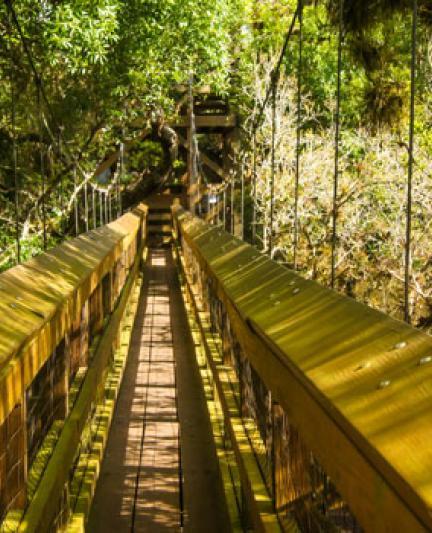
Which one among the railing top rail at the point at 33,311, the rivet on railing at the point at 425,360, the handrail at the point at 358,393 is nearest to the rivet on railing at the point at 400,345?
the handrail at the point at 358,393

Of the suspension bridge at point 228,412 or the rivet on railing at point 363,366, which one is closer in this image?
the suspension bridge at point 228,412

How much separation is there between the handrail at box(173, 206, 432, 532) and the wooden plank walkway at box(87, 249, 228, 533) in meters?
1.52

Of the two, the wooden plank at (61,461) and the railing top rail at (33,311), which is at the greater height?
the railing top rail at (33,311)

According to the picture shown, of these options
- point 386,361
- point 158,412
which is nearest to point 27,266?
point 386,361

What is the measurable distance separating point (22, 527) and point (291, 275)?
36.7 inches

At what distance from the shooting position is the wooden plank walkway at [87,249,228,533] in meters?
3.44

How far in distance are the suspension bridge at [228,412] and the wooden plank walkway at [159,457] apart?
1 cm

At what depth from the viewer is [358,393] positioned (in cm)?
113

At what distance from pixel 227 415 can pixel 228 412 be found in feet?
0.10

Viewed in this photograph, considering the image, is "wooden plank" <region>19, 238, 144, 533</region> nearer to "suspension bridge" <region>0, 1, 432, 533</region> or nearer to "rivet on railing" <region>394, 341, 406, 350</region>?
"suspension bridge" <region>0, 1, 432, 533</region>

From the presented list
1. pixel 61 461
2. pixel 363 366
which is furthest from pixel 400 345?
pixel 61 461

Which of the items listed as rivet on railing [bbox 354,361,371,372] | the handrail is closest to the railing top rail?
the handrail

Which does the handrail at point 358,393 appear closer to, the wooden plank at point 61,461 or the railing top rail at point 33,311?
the railing top rail at point 33,311

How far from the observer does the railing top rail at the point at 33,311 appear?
1.70 m
